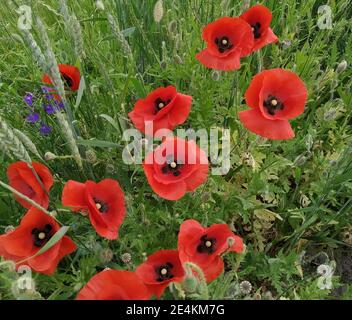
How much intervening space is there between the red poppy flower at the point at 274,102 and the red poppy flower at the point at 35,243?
A: 1.85ft

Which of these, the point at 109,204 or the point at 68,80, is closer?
the point at 109,204

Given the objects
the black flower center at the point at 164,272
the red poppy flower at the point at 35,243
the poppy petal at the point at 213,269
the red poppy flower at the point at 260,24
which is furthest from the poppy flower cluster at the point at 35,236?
the red poppy flower at the point at 260,24

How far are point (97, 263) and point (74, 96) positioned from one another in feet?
2.28

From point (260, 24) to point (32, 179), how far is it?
83cm

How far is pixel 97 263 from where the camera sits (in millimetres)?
1333

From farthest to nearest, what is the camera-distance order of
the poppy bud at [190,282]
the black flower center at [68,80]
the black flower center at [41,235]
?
the black flower center at [68,80], the black flower center at [41,235], the poppy bud at [190,282]

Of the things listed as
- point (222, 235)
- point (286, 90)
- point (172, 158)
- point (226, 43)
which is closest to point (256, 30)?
point (226, 43)

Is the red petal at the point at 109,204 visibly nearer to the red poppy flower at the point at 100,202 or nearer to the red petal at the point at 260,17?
the red poppy flower at the point at 100,202

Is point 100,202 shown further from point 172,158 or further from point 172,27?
point 172,27

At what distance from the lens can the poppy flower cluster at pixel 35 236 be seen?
46.9 inches

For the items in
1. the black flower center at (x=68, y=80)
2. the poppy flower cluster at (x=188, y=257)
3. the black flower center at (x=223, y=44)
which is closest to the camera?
the poppy flower cluster at (x=188, y=257)

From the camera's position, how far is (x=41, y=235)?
1268 mm

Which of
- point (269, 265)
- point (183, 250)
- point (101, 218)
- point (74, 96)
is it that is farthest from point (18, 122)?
point (269, 265)

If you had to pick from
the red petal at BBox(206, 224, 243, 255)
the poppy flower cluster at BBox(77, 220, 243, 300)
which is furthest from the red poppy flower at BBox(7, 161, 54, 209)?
the red petal at BBox(206, 224, 243, 255)
